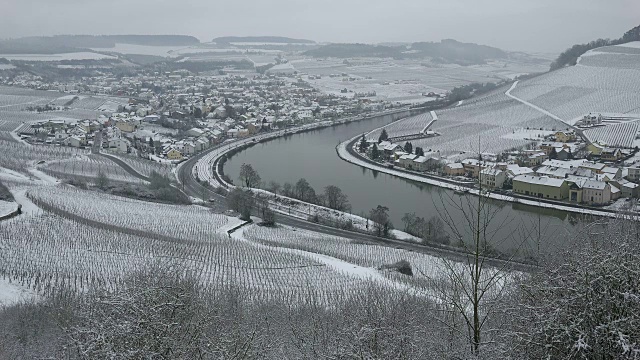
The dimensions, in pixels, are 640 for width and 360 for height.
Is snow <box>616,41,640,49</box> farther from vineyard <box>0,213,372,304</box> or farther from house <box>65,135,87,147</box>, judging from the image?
vineyard <box>0,213,372,304</box>

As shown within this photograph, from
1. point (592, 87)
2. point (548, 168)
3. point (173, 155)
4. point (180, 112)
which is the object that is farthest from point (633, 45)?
point (173, 155)

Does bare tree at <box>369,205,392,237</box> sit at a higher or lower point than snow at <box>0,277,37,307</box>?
lower

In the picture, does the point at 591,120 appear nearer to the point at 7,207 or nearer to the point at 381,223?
the point at 381,223

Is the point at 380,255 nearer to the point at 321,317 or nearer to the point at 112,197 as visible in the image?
the point at 321,317

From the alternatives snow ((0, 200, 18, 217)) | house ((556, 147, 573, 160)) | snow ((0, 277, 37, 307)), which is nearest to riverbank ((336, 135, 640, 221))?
house ((556, 147, 573, 160))

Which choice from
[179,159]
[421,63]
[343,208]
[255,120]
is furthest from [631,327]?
[421,63]

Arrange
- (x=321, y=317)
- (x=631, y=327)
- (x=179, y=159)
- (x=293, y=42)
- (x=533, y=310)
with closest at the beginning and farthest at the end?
(x=631, y=327), (x=533, y=310), (x=321, y=317), (x=179, y=159), (x=293, y=42)

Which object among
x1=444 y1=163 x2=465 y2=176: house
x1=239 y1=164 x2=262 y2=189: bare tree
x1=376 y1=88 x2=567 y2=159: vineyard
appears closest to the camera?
x1=239 y1=164 x2=262 y2=189: bare tree

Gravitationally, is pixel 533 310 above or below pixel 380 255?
above
